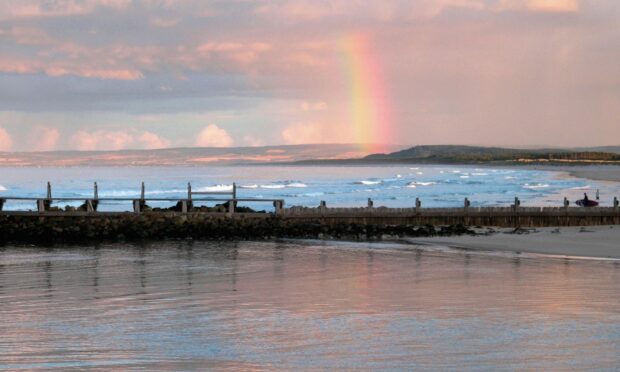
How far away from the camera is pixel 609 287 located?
19.9 meters

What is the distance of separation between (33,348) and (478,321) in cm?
734

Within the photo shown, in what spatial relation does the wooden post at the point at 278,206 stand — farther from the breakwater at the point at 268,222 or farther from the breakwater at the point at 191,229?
the breakwater at the point at 191,229

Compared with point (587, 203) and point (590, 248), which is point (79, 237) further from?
point (587, 203)

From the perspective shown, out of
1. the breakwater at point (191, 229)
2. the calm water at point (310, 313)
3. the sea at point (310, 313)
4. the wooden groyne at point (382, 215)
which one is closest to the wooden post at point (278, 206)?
the wooden groyne at point (382, 215)

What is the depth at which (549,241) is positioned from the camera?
3300 cm

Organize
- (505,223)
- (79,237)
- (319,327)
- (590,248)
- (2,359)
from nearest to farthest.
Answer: (2,359) < (319,327) < (590,248) < (79,237) < (505,223)

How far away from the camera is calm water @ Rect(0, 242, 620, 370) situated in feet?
41.5

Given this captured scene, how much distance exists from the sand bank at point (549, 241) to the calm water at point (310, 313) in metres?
3.16

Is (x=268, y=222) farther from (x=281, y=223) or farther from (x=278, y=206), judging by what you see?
(x=278, y=206)

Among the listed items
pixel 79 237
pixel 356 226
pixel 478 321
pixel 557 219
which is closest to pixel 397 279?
pixel 478 321

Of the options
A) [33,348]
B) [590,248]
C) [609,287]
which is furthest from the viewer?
[590,248]

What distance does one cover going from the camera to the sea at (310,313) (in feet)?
41.3

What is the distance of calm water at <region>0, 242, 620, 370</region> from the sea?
34 millimetres

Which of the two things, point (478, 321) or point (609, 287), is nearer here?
point (478, 321)
